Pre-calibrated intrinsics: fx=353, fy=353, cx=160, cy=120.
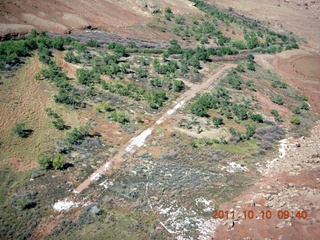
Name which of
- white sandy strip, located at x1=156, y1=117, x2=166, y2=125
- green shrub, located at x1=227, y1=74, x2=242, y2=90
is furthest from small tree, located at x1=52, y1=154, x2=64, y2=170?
green shrub, located at x1=227, y1=74, x2=242, y2=90

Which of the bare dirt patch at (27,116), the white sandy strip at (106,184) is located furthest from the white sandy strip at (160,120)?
the white sandy strip at (106,184)

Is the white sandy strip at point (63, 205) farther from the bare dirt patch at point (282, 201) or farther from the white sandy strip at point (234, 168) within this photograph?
the white sandy strip at point (234, 168)

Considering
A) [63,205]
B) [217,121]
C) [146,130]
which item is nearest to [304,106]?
[217,121]

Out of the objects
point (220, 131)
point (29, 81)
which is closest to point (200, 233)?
point (220, 131)

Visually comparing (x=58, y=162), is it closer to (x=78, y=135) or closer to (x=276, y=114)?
(x=78, y=135)

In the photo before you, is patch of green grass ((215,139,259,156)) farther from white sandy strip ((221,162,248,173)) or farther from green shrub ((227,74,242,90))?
green shrub ((227,74,242,90))

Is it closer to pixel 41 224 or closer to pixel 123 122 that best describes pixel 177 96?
pixel 123 122
